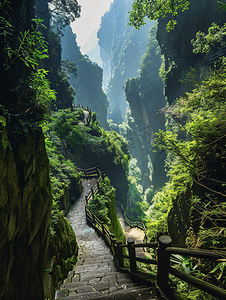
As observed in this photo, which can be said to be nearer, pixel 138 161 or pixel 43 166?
pixel 43 166

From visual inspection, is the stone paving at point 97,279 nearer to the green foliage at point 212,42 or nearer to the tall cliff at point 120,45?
the green foliage at point 212,42

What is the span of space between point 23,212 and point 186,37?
20106 mm

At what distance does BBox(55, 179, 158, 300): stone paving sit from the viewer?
243cm

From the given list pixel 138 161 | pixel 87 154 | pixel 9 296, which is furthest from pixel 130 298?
pixel 138 161

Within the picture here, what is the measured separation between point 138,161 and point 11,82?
45.5m

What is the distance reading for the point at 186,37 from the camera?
591 inches

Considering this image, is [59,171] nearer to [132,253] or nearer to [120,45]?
[132,253]

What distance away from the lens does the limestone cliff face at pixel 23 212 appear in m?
1.94

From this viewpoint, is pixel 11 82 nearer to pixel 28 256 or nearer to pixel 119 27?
pixel 28 256

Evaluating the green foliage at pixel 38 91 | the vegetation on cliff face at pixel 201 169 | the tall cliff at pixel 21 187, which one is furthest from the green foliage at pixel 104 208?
the green foliage at pixel 38 91

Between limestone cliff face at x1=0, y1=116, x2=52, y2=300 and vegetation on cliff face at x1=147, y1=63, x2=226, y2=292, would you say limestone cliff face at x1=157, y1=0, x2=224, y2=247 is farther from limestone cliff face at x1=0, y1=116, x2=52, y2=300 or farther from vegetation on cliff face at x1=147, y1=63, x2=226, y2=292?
limestone cliff face at x1=0, y1=116, x2=52, y2=300

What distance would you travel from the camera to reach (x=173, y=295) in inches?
75.5

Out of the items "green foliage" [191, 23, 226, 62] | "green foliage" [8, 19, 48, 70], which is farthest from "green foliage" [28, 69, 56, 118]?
"green foliage" [191, 23, 226, 62]

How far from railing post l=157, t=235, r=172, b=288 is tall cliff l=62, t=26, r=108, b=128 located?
47109 mm
